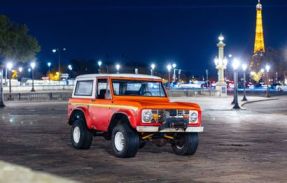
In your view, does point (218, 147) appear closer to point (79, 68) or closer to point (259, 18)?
point (259, 18)

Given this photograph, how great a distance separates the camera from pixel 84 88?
17.5m

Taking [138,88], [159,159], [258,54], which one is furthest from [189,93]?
[258,54]

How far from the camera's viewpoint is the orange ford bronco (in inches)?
595

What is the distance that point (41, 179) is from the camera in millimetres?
12086

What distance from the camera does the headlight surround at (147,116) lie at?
590 inches

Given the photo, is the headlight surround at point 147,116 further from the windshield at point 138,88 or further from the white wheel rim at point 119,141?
the windshield at point 138,88

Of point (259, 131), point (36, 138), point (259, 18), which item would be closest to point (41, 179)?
point (36, 138)

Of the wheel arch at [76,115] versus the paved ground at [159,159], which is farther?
the wheel arch at [76,115]

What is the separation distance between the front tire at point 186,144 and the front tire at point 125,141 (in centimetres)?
138

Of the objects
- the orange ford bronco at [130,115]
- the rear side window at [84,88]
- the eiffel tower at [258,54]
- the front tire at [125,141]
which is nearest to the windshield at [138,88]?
the orange ford bronco at [130,115]

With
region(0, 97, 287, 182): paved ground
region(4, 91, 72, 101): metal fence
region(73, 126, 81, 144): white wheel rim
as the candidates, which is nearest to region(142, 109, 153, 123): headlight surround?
region(0, 97, 287, 182): paved ground

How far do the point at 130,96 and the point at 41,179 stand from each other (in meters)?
4.90

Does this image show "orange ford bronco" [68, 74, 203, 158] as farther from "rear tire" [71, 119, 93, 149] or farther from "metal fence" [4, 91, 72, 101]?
"metal fence" [4, 91, 72, 101]

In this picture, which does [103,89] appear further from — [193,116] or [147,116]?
[193,116]
